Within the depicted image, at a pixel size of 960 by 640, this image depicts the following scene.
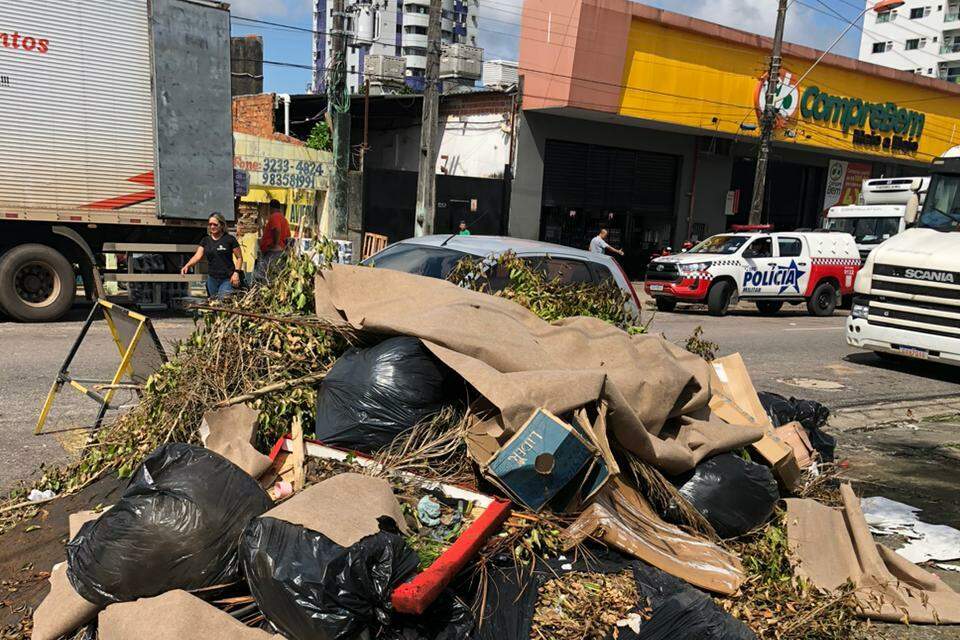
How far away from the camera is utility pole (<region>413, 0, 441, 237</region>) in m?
16.9

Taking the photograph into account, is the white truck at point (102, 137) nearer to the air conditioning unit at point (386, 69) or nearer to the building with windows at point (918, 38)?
the air conditioning unit at point (386, 69)

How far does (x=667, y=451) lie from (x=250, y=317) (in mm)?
2266

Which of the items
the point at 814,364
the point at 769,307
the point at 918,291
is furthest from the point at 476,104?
the point at 918,291

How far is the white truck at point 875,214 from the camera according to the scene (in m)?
19.1

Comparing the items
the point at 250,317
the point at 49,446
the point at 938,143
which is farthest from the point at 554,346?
the point at 938,143

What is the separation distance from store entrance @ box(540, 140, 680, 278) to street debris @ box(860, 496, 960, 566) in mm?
17881

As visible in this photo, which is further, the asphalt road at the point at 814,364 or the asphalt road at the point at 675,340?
the asphalt road at the point at 814,364

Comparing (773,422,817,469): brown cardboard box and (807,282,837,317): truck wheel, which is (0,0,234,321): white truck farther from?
(807,282,837,317): truck wheel

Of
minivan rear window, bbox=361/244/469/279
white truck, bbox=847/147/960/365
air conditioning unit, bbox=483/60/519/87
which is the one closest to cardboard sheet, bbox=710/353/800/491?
minivan rear window, bbox=361/244/469/279

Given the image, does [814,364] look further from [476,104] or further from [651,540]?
[476,104]

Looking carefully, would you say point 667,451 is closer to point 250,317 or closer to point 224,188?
point 250,317

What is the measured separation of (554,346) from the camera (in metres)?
3.96

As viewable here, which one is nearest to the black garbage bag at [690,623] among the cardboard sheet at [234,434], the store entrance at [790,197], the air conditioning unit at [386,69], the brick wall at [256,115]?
the cardboard sheet at [234,434]

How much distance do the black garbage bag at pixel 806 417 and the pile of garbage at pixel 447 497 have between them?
534mm
